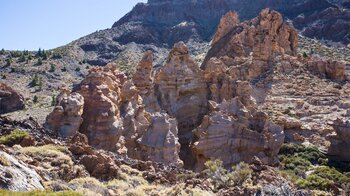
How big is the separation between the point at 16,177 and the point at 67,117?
21.1 m

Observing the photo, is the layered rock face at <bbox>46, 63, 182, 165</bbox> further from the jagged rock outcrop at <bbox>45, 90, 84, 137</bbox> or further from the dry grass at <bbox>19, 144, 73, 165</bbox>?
the dry grass at <bbox>19, 144, 73, 165</bbox>

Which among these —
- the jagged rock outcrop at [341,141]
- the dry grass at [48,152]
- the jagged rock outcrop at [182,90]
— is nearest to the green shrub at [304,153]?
the jagged rock outcrop at [341,141]

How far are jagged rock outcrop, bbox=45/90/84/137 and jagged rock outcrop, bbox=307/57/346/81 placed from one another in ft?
131

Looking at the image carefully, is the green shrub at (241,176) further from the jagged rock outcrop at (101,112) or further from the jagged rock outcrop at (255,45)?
the jagged rock outcrop at (255,45)

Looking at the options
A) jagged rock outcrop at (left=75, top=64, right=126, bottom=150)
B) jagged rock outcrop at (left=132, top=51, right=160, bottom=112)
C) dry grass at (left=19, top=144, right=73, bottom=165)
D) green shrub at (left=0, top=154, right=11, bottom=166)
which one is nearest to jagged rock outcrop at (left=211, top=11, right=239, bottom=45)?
jagged rock outcrop at (left=132, top=51, right=160, bottom=112)

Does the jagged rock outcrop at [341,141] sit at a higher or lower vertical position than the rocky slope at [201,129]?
lower

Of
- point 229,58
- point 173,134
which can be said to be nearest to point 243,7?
point 229,58

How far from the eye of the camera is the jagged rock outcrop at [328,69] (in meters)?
67.2

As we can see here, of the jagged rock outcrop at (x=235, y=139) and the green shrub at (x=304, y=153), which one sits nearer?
the jagged rock outcrop at (x=235, y=139)

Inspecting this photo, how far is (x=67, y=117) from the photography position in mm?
37094

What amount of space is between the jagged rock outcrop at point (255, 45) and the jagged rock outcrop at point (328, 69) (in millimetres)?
4656

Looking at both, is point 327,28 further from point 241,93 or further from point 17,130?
point 17,130

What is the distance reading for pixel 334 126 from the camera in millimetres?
46219

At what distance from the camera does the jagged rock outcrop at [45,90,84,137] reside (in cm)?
3646
